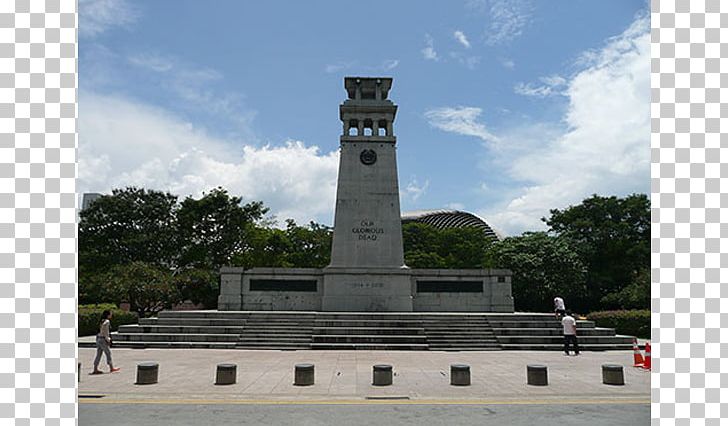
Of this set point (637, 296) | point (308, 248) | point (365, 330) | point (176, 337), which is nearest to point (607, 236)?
point (637, 296)

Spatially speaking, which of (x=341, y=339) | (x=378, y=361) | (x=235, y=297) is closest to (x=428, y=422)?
(x=378, y=361)

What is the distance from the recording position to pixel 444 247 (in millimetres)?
54594

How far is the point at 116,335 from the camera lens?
2178 centimetres

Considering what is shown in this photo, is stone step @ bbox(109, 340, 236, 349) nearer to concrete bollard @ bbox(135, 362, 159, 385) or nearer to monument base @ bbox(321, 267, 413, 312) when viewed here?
monument base @ bbox(321, 267, 413, 312)

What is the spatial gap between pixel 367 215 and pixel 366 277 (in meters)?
3.44

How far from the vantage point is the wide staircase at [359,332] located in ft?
69.5

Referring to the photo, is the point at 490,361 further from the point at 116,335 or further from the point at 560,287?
the point at 560,287

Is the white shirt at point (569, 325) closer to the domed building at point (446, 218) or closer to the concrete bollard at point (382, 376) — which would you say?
Result: the concrete bollard at point (382, 376)

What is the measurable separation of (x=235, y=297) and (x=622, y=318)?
21200 millimetres

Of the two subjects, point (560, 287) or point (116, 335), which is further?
point (560, 287)

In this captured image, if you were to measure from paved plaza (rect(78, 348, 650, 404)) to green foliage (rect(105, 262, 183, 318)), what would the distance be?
16.2m

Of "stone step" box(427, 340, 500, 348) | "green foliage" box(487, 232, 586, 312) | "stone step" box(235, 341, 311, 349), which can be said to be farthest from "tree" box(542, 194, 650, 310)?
"stone step" box(235, 341, 311, 349)

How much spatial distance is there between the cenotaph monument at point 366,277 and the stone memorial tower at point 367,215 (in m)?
0.05

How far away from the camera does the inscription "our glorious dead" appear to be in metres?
27.7
